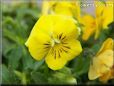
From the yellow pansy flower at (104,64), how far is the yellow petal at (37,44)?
0.25ft

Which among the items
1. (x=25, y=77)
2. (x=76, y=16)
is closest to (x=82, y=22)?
(x=76, y=16)

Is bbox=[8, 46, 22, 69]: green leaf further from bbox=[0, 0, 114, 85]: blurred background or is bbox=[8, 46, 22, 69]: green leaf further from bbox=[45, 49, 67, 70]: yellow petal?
bbox=[45, 49, 67, 70]: yellow petal

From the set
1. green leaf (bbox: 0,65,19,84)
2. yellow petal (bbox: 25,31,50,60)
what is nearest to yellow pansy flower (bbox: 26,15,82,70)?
yellow petal (bbox: 25,31,50,60)

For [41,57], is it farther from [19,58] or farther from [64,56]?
[19,58]

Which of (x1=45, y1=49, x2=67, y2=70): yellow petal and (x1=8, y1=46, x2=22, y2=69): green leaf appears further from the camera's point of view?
(x1=8, y1=46, x2=22, y2=69): green leaf

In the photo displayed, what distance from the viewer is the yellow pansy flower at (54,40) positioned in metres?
0.44

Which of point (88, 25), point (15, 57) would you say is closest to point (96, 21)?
point (88, 25)

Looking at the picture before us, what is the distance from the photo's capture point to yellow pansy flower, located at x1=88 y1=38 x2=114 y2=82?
0.48 meters

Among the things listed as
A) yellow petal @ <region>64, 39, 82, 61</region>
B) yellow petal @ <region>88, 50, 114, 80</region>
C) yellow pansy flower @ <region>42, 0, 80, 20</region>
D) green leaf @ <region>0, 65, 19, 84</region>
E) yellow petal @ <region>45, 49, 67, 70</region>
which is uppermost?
yellow pansy flower @ <region>42, 0, 80, 20</region>

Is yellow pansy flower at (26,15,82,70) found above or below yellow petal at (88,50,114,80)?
above

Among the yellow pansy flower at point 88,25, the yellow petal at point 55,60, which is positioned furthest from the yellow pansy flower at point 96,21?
the yellow petal at point 55,60

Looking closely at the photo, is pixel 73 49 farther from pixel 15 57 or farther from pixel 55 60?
pixel 15 57

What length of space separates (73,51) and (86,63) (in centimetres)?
13

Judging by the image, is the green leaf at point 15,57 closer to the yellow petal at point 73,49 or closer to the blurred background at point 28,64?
the blurred background at point 28,64
